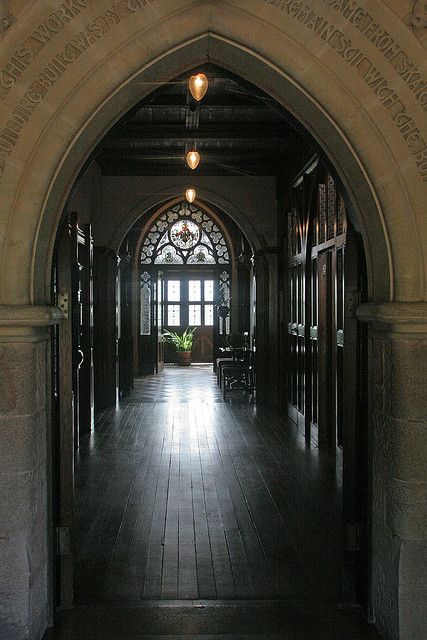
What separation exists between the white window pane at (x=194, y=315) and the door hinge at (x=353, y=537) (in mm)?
15210

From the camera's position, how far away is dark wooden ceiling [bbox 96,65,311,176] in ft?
22.1

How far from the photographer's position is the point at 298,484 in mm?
5715

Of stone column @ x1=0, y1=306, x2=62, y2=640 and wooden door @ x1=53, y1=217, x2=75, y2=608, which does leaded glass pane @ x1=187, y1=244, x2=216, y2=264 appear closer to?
wooden door @ x1=53, y1=217, x2=75, y2=608

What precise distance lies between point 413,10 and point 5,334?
2.11 meters

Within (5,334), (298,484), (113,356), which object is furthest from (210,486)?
(113,356)

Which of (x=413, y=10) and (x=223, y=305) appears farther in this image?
(x=223, y=305)

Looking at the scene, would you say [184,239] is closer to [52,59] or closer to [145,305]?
[145,305]

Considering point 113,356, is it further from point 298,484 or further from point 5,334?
point 5,334

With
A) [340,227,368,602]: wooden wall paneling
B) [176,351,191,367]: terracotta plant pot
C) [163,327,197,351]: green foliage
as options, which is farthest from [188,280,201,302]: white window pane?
[340,227,368,602]: wooden wall paneling

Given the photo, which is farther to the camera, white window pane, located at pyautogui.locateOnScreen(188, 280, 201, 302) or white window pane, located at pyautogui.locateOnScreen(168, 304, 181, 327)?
white window pane, located at pyautogui.locateOnScreen(168, 304, 181, 327)

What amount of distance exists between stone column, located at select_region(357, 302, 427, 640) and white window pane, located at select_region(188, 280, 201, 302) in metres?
15.3

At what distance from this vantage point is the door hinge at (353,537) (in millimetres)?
3453

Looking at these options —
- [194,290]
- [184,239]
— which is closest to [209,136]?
[184,239]

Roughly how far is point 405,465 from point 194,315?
15655 millimetres
